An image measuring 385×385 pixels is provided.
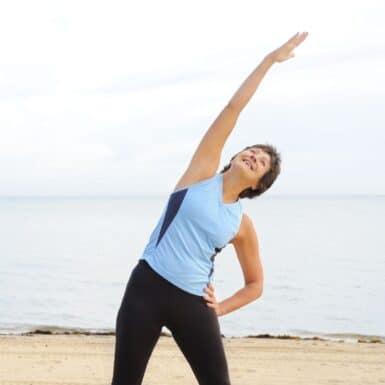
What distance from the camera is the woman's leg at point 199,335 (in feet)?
12.2

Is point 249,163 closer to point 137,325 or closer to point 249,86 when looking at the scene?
point 249,86

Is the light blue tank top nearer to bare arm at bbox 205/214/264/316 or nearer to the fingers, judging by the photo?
bare arm at bbox 205/214/264/316

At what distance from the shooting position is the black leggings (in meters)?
3.69

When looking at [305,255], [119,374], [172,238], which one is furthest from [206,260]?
[305,255]

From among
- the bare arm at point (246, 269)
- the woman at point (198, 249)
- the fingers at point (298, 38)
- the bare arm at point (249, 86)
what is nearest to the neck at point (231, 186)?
the woman at point (198, 249)

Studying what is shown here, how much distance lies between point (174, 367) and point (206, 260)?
20.3ft

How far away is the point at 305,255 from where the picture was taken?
46.9 meters

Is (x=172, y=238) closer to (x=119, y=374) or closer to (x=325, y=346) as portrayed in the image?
(x=119, y=374)

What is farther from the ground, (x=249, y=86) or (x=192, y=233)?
(x=249, y=86)

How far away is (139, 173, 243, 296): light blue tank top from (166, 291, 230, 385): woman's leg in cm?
7

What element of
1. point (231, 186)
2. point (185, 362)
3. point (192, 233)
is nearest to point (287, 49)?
point (231, 186)

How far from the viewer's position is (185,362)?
32.4 feet

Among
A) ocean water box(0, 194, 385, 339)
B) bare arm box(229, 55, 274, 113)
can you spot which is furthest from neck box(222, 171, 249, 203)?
ocean water box(0, 194, 385, 339)

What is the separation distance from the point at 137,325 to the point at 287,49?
1.42 m
